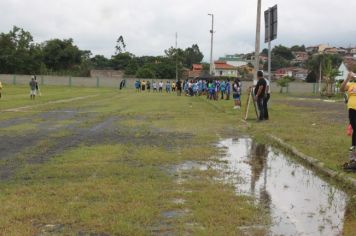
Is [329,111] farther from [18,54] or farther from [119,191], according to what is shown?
[18,54]

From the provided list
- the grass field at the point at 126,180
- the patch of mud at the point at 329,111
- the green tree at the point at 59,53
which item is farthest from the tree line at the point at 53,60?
the grass field at the point at 126,180

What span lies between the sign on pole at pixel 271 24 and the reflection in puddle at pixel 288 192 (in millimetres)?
12192

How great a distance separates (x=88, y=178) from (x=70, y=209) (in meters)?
1.95

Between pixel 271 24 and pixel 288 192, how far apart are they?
53.4 ft

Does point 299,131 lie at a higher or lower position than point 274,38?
lower

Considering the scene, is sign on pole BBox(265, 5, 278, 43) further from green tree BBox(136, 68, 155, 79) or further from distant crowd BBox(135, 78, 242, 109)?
green tree BBox(136, 68, 155, 79)

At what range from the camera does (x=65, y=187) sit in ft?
24.6

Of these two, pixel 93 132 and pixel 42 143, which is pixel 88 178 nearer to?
pixel 42 143

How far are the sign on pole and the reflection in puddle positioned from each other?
1219cm

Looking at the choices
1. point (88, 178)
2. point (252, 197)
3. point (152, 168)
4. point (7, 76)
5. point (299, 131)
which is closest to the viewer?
point (252, 197)

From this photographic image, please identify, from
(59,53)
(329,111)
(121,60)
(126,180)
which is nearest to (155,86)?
(59,53)

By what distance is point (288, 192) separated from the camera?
7.52 m

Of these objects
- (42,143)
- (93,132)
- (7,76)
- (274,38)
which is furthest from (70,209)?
(7,76)

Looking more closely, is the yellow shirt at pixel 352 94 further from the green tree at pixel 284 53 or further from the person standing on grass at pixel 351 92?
the green tree at pixel 284 53
